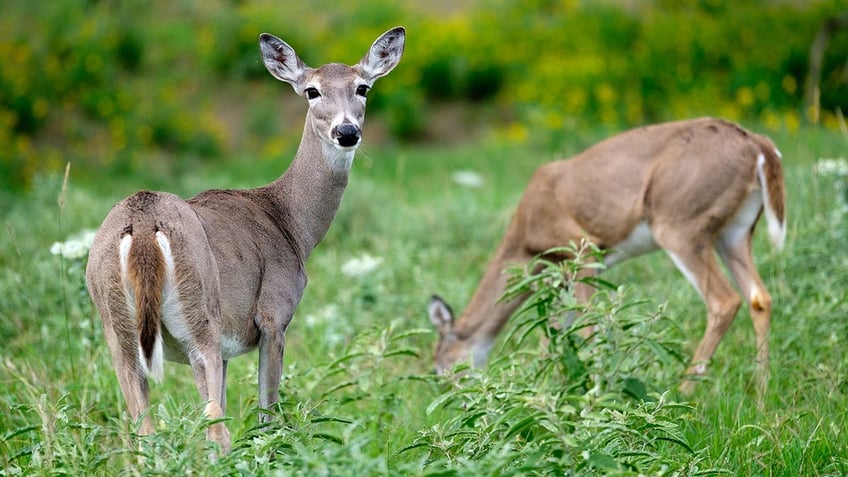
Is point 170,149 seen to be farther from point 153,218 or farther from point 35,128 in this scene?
point 153,218

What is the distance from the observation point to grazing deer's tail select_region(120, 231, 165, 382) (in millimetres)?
3758

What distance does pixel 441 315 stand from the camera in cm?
686

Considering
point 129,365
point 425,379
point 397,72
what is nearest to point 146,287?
point 129,365

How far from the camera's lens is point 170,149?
46.3 ft

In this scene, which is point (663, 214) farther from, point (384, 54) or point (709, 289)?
point (384, 54)

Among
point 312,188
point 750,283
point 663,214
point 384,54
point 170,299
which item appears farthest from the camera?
point 663,214

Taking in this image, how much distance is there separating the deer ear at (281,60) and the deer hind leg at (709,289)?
2.55 metres

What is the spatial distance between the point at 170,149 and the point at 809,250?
31.4 feet

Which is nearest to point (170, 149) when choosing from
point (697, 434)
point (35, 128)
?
point (35, 128)

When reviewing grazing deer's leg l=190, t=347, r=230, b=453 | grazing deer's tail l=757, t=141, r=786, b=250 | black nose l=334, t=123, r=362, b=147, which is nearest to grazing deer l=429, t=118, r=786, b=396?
grazing deer's tail l=757, t=141, r=786, b=250

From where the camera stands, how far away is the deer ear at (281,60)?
5129 mm

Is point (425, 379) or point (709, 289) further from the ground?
point (425, 379)

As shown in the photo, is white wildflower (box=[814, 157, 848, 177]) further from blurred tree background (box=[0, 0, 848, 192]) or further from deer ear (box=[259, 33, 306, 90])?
blurred tree background (box=[0, 0, 848, 192])

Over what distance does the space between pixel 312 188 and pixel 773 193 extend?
2748mm
